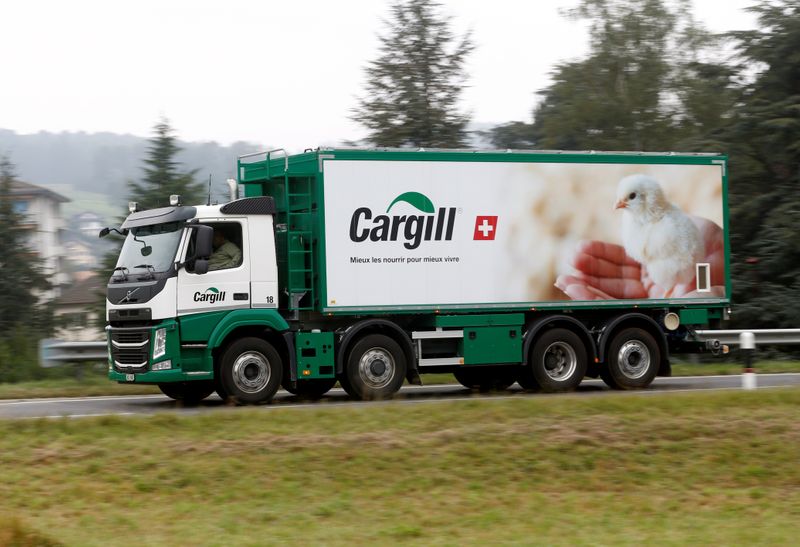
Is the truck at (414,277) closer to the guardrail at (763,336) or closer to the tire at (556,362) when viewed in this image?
the tire at (556,362)

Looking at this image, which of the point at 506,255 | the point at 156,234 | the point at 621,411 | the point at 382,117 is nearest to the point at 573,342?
the point at 506,255

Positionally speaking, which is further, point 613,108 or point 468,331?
point 613,108

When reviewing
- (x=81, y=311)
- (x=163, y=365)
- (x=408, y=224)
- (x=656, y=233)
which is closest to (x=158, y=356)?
(x=163, y=365)

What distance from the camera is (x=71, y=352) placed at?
810 inches

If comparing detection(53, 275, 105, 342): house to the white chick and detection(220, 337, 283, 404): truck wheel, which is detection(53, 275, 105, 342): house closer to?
detection(220, 337, 283, 404): truck wheel

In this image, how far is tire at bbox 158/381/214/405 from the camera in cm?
1670

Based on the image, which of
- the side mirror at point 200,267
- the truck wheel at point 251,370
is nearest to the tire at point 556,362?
the truck wheel at point 251,370

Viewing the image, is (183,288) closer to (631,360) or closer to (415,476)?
(415,476)

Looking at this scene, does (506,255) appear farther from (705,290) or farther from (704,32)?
(704,32)

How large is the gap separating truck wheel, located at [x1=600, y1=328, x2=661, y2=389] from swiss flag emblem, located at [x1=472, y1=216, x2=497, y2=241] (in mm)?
2713

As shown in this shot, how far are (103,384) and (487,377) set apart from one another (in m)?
6.73

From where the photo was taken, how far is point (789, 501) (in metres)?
10.4

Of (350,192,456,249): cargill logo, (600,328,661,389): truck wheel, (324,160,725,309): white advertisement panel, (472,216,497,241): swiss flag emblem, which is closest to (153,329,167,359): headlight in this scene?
(324,160,725,309): white advertisement panel

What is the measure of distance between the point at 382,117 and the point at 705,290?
49.0 ft
